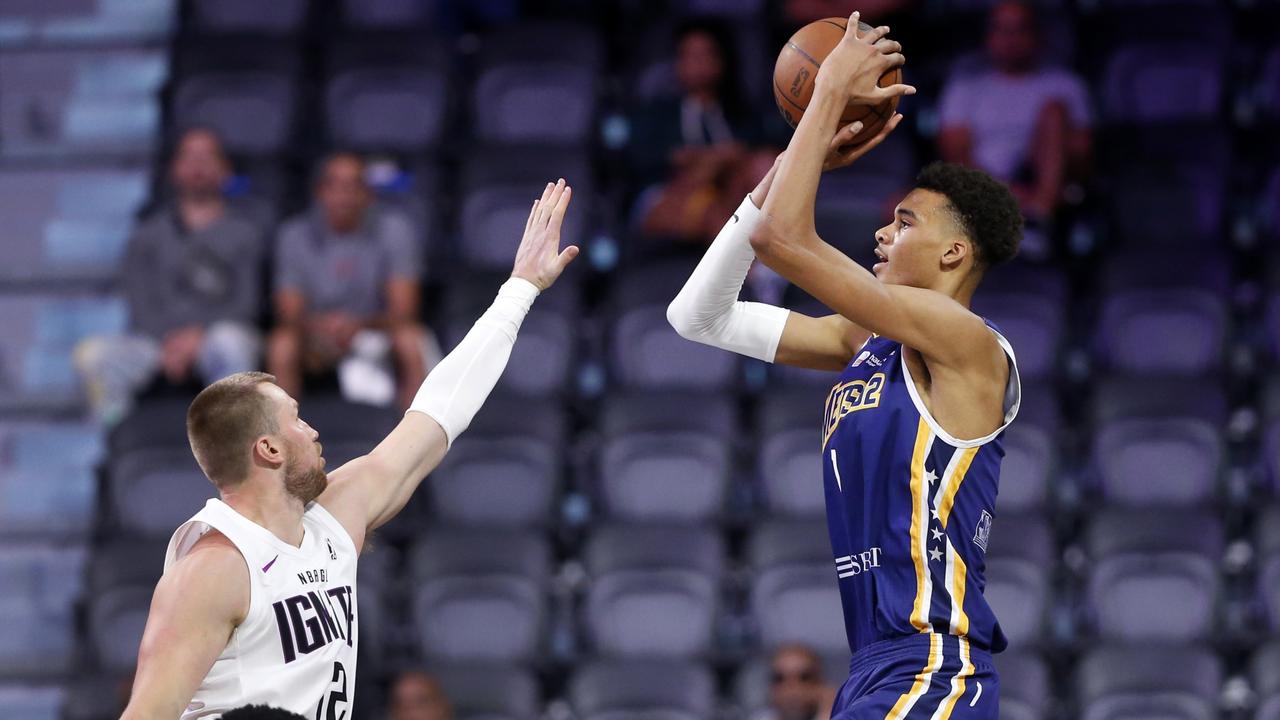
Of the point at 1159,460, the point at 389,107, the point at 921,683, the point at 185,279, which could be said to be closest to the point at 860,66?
the point at 921,683

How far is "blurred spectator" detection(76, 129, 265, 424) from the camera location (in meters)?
8.32

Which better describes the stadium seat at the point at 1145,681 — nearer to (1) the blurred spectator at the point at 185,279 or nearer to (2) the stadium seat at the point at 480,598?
(2) the stadium seat at the point at 480,598

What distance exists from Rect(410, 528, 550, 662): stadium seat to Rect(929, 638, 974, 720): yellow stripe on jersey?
12.5 ft

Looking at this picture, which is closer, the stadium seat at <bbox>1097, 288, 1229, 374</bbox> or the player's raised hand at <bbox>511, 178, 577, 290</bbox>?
the player's raised hand at <bbox>511, 178, 577, 290</bbox>

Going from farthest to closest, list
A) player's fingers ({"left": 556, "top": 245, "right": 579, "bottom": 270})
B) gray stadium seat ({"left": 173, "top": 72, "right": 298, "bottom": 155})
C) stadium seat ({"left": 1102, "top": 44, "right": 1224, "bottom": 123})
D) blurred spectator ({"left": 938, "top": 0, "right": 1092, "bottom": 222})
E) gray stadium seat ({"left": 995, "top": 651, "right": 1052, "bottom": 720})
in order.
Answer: gray stadium seat ({"left": 173, "top": 72, "right": 298, "bottom": 155}) < stadium seat ({"left": 1102, "top": 44, "right": 1224, "bottom": 123}) < blurred spectator ({"left": 938, "top": 0, "right": 1092, "bottom": 222}) < gray stadium seat ({"left": 995, "top": 651, "right": 1052, "bottom": 720}) < player's fingers ({"left": 556, "top": 245, "right": 579, "bottom": 270})

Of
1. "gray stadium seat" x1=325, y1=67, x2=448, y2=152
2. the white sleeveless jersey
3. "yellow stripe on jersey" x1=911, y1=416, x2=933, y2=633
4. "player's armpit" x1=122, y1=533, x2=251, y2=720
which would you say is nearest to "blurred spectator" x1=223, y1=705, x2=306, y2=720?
"player's armpit" x1=122, y1=533, x2=251, y2=720

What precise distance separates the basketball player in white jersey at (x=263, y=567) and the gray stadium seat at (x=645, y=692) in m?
3.16

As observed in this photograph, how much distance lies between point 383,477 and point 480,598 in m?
3.52

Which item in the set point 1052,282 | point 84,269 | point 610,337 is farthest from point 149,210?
point 1052,282

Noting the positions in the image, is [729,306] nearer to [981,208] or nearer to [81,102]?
[981,208]

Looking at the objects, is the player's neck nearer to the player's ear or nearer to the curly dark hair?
the player's ear

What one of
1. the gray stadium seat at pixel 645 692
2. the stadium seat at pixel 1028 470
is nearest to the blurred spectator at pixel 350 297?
the gray stadium seat at pixel 645 692

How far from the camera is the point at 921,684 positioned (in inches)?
153

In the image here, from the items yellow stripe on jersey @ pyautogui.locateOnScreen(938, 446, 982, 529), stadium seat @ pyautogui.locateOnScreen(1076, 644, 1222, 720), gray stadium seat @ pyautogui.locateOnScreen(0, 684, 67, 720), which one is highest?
yellow stripe on jersey @ pyautogui.locateOnScreen(938, 446, 982, 529)
